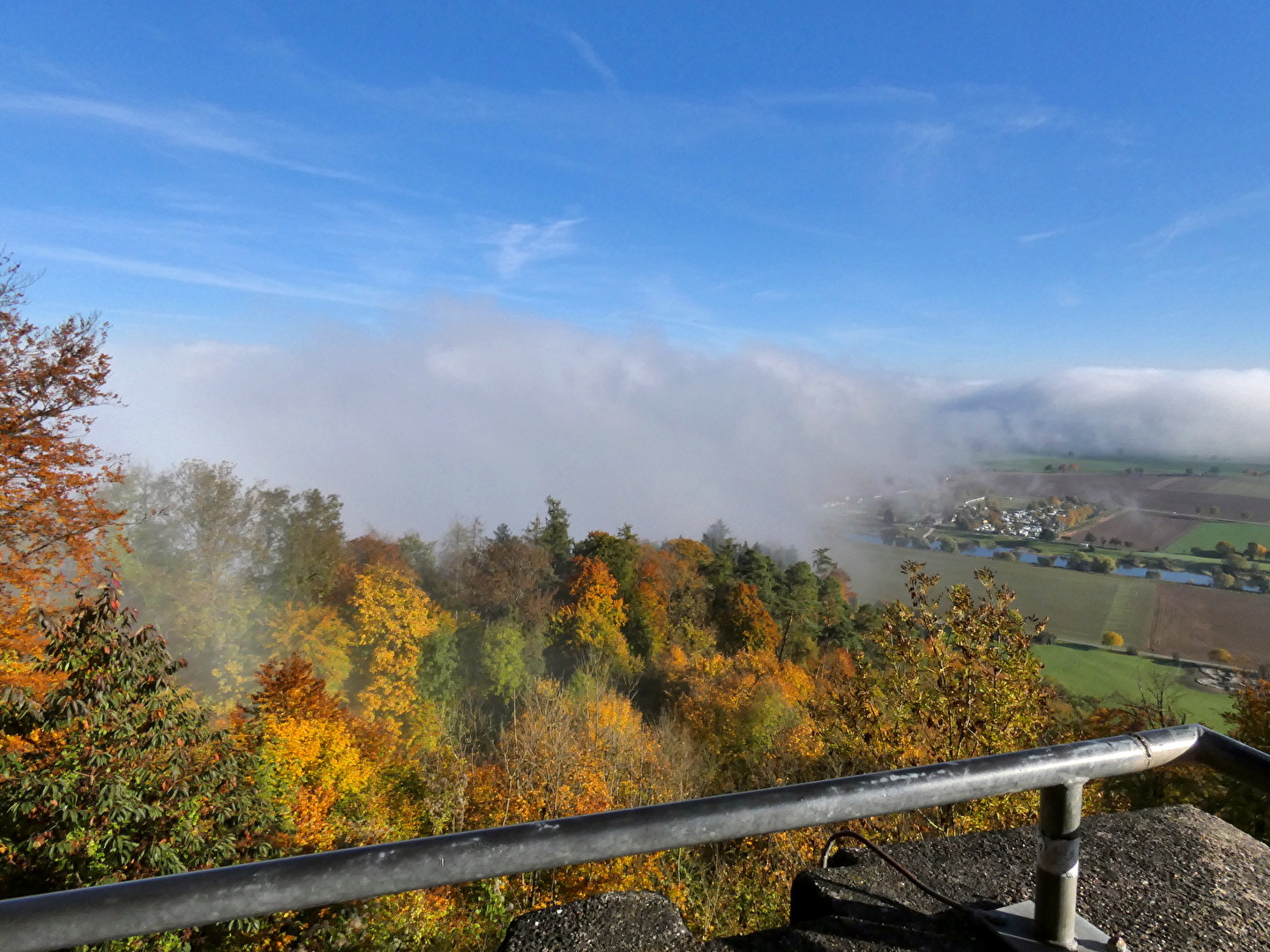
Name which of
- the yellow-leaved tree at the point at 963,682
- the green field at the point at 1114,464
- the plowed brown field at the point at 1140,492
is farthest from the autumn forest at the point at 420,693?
the green field at the point at 1114,464

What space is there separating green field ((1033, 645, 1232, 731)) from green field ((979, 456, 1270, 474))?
240 feet

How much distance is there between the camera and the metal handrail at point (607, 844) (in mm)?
927

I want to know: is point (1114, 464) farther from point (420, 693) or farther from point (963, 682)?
point (963, 682)

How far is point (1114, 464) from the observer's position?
413 ft

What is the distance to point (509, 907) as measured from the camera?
13648mm

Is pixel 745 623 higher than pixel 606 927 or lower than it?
lower

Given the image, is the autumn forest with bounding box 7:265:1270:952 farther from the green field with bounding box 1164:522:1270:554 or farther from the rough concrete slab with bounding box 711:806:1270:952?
the green field with bounding box 1164:522:1270:554

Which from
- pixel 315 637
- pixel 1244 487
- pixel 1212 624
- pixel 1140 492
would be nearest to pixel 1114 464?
pixel 1140 492

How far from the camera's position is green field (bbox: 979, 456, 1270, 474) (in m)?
116

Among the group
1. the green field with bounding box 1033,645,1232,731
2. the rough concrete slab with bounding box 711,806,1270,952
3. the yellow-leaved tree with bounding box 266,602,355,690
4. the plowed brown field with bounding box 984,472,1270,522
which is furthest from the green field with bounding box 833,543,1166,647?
the rough concrete slab with bounding box 711,806,1270,952

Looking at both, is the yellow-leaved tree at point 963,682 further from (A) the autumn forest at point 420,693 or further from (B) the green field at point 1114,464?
(B) the green field at point 1114,464

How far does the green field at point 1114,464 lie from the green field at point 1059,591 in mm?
48494

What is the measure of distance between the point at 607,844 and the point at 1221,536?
370 feet

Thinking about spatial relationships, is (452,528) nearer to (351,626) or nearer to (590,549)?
(590,549)
